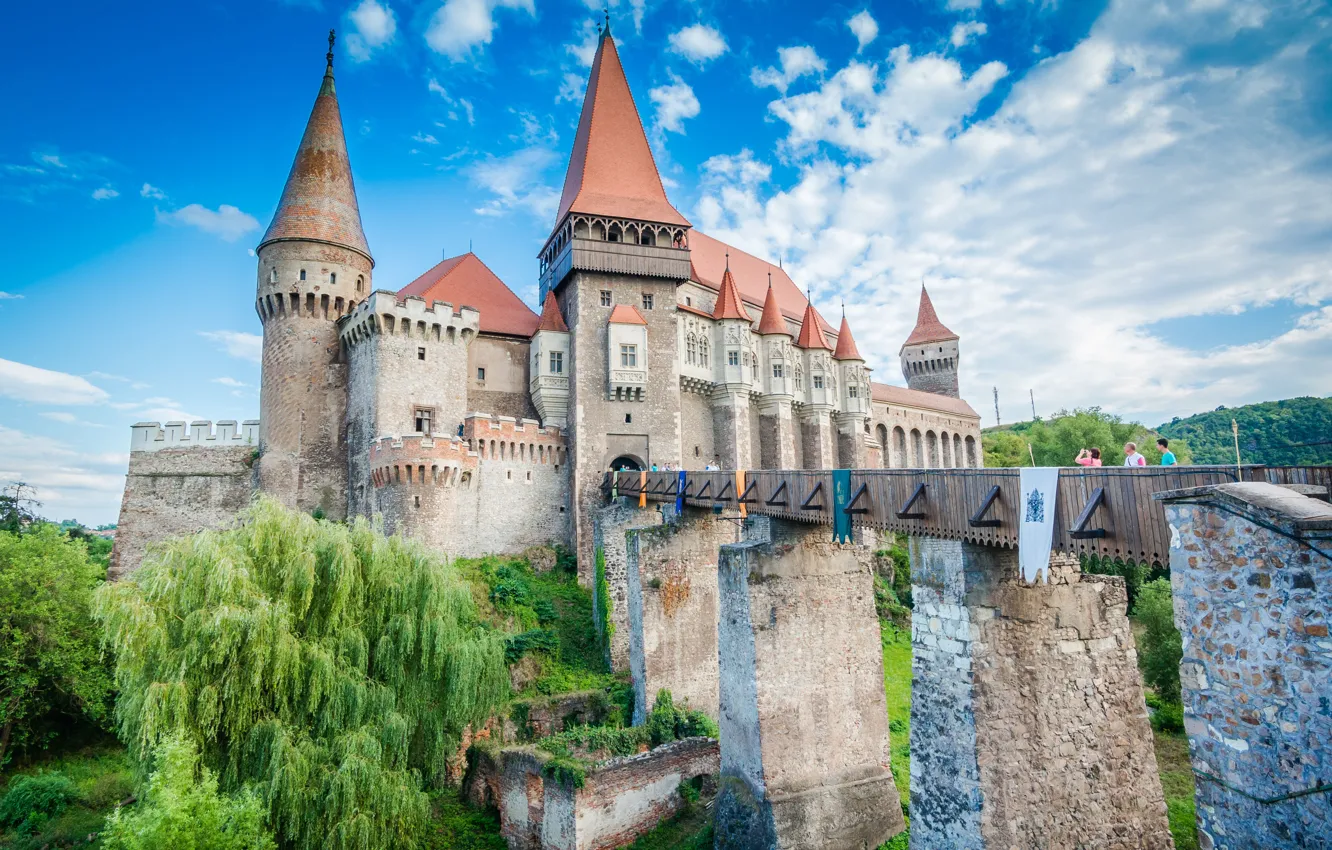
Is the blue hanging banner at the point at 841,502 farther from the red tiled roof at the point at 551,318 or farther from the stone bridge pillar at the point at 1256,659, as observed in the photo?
the red tiled roof at the point at 551,318

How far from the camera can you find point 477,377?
94.9 ft

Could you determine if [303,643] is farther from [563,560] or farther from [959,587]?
[563,560]

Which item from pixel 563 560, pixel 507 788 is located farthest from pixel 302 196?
pixel 507 788

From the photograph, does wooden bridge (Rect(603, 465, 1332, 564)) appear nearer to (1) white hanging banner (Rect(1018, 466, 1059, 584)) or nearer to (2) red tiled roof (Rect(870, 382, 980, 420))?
(1) white hanging banner (Rect(1018, 466, 1059, 584))

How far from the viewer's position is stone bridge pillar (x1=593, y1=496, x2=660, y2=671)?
21.9 metres

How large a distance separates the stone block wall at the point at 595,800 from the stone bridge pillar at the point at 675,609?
3.32 meters

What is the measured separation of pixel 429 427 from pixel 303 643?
14.4 metres

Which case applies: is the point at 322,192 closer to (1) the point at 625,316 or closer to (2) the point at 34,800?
(1) the point at 625,316

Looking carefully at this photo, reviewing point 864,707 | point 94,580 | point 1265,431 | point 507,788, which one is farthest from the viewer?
point 1265,431

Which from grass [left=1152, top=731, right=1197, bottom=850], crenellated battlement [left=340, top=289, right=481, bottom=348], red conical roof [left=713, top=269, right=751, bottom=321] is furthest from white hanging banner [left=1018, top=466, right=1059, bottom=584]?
red conical roof [left=713, top=269, right=751, bottom=321]

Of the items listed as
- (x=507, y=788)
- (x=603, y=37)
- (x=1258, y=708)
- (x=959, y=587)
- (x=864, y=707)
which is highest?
(x=603, y=37)

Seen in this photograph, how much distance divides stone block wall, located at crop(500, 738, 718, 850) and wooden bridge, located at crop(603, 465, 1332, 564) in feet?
20.7

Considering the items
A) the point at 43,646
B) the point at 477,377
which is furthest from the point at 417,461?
the point at 43,646

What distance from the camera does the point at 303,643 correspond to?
42.9 ft
